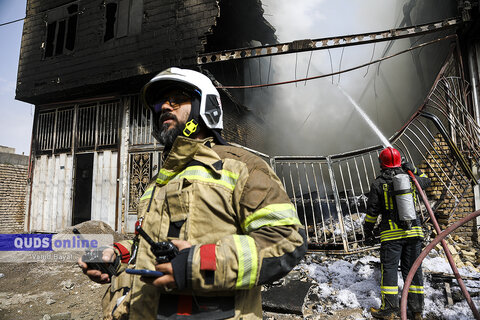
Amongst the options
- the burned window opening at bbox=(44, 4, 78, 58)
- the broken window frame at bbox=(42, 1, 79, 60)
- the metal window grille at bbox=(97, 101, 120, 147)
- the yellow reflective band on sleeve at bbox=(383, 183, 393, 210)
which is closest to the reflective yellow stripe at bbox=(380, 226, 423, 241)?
the yellow reflective band on sleeve at bbox=(383, 183, 393, 210)

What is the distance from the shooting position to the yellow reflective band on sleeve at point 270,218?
3.83 feet

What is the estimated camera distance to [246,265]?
1036 mm

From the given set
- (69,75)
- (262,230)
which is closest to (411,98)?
(262,230)

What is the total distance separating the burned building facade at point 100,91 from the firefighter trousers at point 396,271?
6091 mm

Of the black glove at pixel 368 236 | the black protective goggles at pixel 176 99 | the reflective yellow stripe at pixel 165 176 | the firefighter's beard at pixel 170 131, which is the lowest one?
the black glove at pixel 368 236

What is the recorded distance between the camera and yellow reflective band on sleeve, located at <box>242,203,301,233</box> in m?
1.17

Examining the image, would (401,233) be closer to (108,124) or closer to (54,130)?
(108,124)

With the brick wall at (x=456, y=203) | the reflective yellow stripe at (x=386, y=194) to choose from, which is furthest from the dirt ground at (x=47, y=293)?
the brick wall at (x=456, y=203)

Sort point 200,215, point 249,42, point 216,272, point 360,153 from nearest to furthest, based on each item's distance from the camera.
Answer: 1. point 216,272
2. point 200,215
3. point 360,153
4. point 249,42

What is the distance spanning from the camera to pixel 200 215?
4.11 ft

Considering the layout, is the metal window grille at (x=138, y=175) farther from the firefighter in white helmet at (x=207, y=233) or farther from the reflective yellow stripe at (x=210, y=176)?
the reflective yellow stripe at (x=210, y=176)

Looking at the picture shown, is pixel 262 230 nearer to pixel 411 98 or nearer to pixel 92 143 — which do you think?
pixel 92 143

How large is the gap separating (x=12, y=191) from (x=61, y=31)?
863cm

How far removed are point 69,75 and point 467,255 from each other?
11.5 meters
